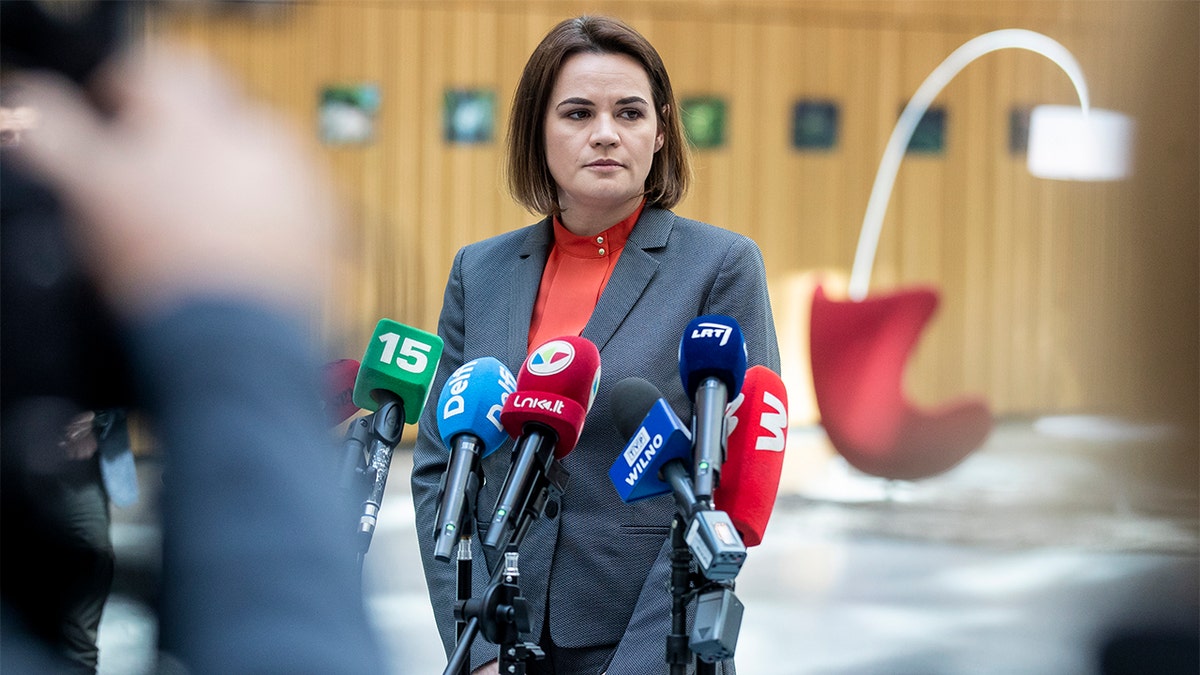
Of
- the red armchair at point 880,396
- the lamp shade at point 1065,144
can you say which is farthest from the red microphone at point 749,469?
the lamp shade at point 1065,144

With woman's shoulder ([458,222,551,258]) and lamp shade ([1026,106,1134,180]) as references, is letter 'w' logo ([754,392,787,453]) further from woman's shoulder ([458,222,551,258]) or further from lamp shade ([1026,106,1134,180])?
lamp shade ([1026,106,1134,180])

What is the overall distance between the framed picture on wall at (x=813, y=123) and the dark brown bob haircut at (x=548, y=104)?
6.31m

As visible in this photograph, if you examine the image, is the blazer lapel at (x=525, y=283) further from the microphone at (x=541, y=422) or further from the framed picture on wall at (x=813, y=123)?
the framed picture on wall at (x=813, y=123)

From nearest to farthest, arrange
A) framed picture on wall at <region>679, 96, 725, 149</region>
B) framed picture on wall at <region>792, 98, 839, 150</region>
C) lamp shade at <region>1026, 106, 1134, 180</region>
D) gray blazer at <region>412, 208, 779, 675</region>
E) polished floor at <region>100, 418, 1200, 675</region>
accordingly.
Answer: gray blazer at <region>412, 208, 779, 675</region>
polished floor at <region>100, 418, 1200, 675</region>
lamp shade at <region>1026, 106, 1134, 180</region>
framed picture on wall at <region>679, 96, 725, 149</region>
framed picture on wall at <region>792, 98, 839, 150</region>

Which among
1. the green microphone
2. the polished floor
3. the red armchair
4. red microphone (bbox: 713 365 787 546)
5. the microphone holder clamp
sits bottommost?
the polished floor

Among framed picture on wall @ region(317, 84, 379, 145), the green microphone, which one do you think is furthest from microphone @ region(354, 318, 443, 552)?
framed picture on wall @ region(317, 84, 379, 145)

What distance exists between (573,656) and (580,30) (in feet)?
2.52

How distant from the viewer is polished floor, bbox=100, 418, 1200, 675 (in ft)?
13.0

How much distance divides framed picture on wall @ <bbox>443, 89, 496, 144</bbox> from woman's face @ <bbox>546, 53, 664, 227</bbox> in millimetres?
6067

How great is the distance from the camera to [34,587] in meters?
0.58

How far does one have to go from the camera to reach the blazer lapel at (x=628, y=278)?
1.48m

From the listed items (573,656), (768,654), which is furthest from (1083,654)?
(573,656)

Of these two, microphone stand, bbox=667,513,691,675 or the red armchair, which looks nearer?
microphone stand, bbox=667,513,691,675

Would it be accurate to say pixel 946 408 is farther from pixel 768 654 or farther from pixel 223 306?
pixel 223 306
